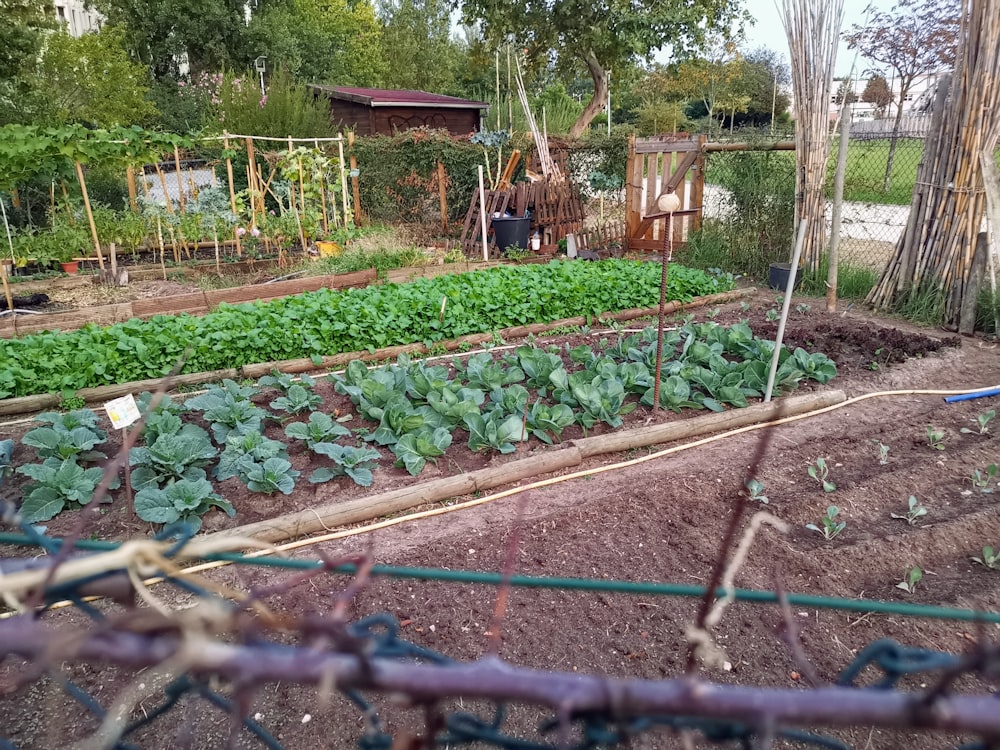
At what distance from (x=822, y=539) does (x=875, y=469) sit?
2.97ft

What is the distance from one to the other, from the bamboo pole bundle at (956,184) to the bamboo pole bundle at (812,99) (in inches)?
45.9

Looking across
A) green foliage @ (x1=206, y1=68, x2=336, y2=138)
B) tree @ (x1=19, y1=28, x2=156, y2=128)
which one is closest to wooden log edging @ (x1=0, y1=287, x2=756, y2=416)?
green foliage @ (x1=206, y1=68, x2=336, y2=138)

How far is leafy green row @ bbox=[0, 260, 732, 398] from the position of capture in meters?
5.00

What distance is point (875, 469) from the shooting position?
3879 millimetres

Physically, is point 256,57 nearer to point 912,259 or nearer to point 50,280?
point 50,280

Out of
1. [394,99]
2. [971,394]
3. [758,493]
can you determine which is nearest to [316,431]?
[758,493]

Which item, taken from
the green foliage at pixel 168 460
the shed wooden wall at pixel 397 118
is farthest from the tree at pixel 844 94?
the shed wooden wall at pixel 397 118

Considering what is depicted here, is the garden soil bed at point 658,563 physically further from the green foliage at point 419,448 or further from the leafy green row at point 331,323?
the leafy green row at point 331,323

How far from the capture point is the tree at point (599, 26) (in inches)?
707

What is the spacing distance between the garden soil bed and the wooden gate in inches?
236

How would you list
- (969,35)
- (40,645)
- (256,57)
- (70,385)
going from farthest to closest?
(256,57) → (969,35) → (70,385) → (40,645)

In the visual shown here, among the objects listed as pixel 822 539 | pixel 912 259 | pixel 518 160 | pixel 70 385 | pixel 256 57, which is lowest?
pixel 822 539

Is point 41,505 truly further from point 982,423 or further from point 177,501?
point 982,423

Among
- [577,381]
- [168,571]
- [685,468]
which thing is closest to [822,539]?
[685,468]
